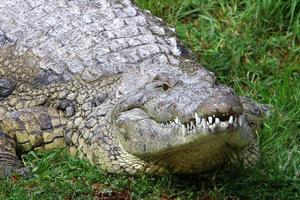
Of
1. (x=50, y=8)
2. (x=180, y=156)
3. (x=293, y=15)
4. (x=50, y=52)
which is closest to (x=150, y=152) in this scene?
(x=180, y=156)

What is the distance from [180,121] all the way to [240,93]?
172 cm

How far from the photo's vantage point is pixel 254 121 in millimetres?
5863

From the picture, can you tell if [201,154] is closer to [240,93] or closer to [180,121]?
[180,121]

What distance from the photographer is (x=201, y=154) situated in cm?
486

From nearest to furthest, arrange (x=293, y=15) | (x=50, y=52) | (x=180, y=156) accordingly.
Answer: (x=180, y=156), (x=50, y=52), (x=293, y=15)

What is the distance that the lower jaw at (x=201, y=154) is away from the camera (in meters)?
4.68

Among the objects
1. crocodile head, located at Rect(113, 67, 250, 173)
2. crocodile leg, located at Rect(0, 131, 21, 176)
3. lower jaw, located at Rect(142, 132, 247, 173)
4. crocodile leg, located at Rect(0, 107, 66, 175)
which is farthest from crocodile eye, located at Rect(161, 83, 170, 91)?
crocodile leg, located at Rect(0, 131, 21, 176)

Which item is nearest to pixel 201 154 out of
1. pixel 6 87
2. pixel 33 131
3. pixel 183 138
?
pixel 183 138

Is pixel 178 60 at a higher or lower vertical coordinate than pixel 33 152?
higher

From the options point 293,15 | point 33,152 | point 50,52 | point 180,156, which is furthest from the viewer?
point 293,15

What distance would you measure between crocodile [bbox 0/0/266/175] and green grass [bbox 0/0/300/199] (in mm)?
111

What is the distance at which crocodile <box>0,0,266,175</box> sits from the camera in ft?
15.7

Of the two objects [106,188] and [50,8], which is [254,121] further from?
[50,8]

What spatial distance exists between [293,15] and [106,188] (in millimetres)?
2704
